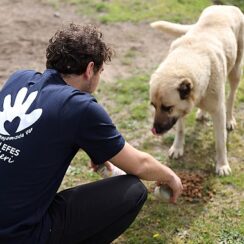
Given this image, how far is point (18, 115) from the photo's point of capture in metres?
2.61

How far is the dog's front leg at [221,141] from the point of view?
4367 mm

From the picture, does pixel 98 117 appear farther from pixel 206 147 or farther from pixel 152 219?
pixel 206 147

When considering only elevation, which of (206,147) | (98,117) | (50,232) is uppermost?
(98,117)

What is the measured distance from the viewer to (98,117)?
2.63 meters

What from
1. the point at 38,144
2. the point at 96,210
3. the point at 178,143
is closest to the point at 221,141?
the point at 178,143

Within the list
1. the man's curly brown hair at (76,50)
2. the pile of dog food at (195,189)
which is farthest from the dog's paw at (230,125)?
the man's curly brown hair at (76,50)

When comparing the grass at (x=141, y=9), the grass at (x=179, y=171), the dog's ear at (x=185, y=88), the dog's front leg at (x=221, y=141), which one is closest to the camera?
the grass at (x=179, y=171)

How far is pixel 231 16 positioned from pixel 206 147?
145 cm

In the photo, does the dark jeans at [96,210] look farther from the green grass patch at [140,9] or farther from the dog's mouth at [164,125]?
the green grass patch at [140,9]

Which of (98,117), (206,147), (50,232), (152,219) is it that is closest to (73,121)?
(98,117)

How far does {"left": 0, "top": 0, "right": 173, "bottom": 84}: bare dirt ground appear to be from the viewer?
6.70m

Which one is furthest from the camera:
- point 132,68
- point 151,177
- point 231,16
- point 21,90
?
point 132,68

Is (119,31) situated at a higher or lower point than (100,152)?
lower

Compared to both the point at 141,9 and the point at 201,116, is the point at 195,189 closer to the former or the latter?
the point at 201,116
